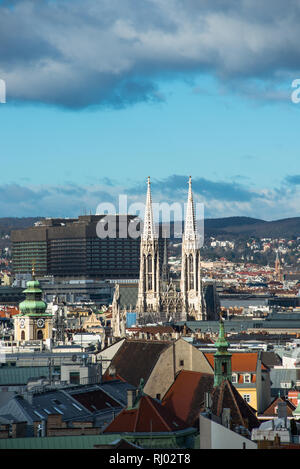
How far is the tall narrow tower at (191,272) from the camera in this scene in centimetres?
19388

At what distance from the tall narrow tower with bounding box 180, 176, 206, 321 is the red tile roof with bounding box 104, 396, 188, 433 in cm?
13979

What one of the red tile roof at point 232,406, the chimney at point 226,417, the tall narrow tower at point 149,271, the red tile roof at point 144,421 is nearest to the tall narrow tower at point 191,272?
the tall narrow tower at point 149,271

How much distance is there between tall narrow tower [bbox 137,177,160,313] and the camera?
193 m

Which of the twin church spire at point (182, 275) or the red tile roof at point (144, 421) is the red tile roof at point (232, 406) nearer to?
the red tile roof at point (144, 421)

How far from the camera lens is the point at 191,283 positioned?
196 metres

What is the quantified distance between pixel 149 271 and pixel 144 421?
474ft

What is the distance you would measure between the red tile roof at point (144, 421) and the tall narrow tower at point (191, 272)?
459 ft

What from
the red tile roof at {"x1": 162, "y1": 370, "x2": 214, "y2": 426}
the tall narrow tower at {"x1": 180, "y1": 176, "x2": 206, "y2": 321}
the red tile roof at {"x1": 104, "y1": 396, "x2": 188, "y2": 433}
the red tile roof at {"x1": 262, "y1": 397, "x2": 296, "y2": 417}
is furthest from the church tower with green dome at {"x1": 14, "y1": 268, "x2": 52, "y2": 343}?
the tall narrow tower at {"x1": 180, "y1": 176, "x2": 206, "y2": 321}

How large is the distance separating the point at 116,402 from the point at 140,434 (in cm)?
1449

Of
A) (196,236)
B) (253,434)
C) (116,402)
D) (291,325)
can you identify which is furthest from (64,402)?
(196,236)

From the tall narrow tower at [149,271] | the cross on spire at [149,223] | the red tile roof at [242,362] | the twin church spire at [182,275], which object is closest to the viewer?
the red tile roof at [242,362]

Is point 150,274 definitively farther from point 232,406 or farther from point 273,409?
point 232,406

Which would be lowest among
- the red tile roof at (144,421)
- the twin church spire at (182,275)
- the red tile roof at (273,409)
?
the red tile roof at (273,409)

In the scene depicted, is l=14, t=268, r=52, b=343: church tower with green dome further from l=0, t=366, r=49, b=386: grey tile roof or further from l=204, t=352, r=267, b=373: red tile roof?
l=204, t=352, r=267, b=373: red tile roof
